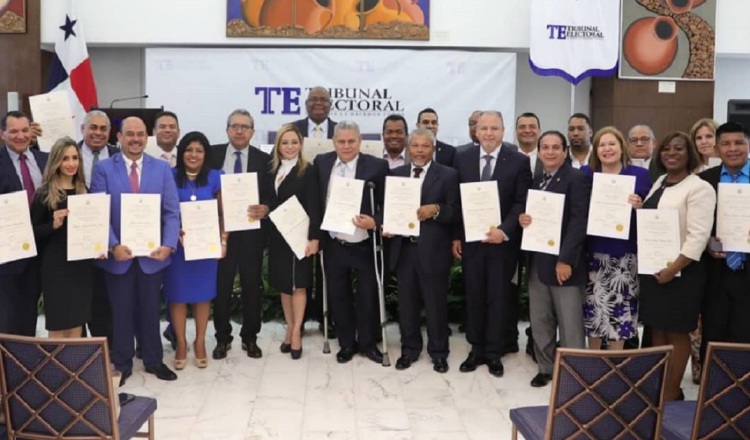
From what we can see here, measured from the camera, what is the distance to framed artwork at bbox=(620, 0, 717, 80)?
8164 millimetres

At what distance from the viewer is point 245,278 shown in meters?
4.94

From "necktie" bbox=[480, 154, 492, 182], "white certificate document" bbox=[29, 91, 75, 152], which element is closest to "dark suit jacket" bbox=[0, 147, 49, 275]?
"white certificate document" bbox=[29, 91, 75, 152]

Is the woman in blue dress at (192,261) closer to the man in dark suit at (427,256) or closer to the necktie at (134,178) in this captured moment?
the necktie at (134,178)

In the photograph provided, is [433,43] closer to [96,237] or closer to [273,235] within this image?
[273,235]

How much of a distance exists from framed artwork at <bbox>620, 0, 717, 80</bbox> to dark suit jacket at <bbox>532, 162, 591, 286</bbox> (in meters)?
4.64

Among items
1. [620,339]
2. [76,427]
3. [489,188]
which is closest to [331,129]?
[489,188]

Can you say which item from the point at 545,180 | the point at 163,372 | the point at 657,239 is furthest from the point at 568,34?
the point at 163,372

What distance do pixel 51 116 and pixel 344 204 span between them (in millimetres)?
2022

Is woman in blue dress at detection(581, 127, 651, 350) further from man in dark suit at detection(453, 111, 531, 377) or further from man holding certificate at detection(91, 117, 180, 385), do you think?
man holding certificate at detection(91, 117, 180, 385)

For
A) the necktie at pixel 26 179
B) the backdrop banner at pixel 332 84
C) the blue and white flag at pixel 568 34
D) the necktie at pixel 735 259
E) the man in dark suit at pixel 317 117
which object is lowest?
the necktie at pixel 735 259

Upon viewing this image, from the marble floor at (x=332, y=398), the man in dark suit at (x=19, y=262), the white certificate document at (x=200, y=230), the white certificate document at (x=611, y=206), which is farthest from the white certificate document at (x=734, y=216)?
the man in dark suit at (x=19, y=262)

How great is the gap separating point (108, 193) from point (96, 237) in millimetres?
333

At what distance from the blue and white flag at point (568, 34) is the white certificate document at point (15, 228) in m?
5.49

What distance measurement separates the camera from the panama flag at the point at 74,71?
759 cm
